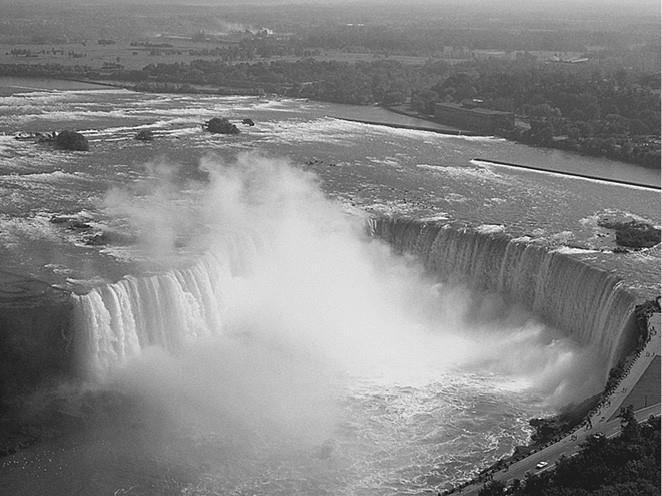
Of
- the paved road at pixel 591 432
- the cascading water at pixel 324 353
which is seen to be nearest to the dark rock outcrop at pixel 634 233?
the cascading water at pixel 324 353

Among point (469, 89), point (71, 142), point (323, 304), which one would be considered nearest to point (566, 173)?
point (323, 304)

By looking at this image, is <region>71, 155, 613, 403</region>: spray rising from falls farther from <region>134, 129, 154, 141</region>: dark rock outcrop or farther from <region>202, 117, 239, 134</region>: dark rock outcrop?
<region>202, 117, 239, 134</region>: dark rock outcrop

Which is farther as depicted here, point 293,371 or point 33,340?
point 293,371

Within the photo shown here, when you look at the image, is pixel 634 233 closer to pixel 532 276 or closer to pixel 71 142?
pixel 532 276

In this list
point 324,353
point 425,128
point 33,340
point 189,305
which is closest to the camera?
point 33,340

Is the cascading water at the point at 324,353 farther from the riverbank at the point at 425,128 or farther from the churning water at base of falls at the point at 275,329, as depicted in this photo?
the riverbank at the point at 425,128
